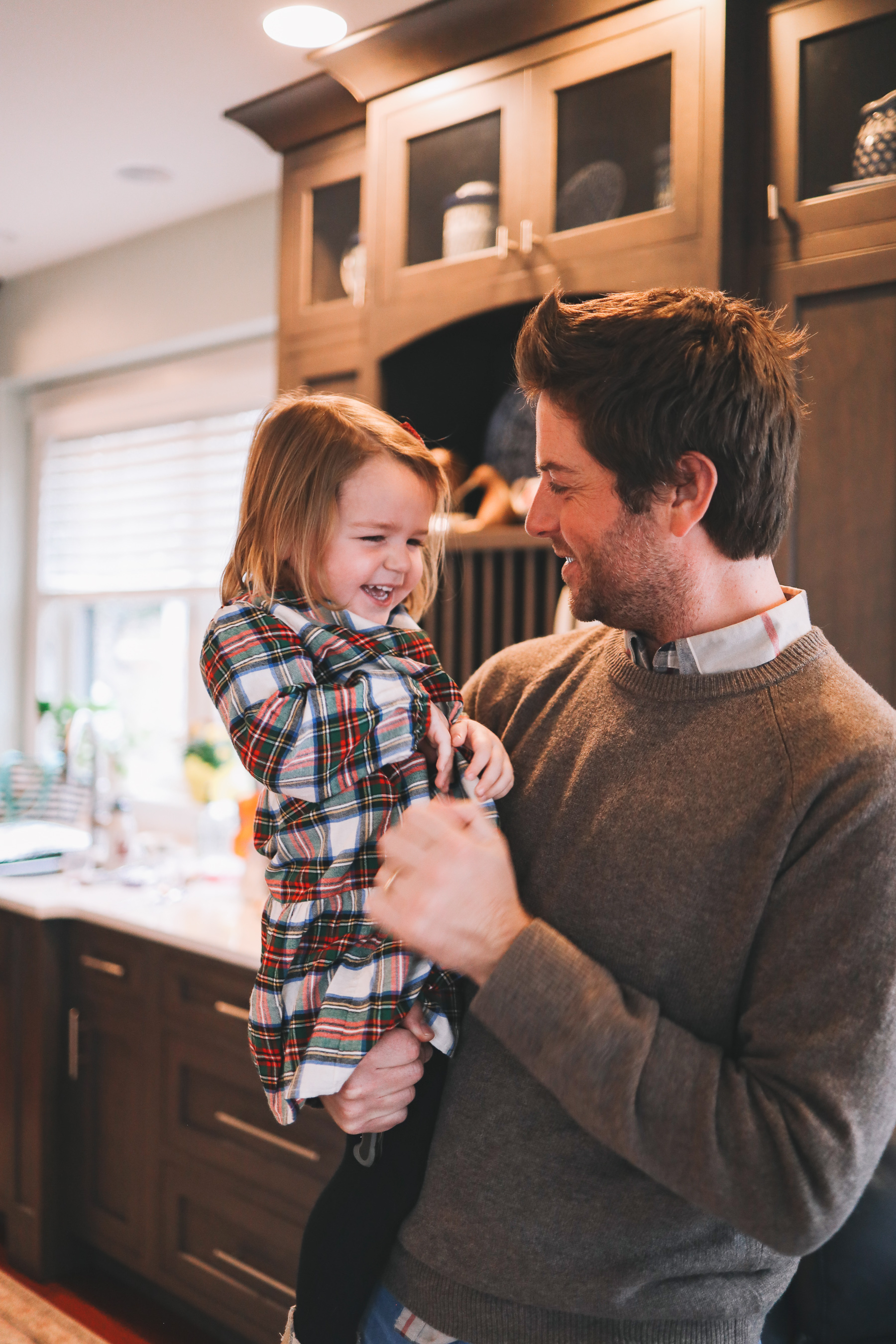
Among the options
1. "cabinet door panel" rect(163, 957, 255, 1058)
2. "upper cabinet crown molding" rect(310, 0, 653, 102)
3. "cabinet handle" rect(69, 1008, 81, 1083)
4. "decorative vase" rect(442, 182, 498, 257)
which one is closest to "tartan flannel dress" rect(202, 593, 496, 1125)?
"cabinet door panel" rect(163, 957, 255, 1058)

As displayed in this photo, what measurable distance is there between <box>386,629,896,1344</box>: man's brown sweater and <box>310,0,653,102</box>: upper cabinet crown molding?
1499mm

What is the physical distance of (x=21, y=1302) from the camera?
2840 mm

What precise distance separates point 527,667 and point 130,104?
226cm

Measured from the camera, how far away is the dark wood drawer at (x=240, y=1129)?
2.25 metres

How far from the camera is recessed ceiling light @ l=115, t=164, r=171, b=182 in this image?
3260mm

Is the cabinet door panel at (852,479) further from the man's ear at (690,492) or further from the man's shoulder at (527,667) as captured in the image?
the man's ear at (690,492)

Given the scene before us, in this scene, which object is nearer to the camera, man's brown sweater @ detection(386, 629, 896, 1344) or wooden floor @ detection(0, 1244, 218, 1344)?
man's brown sweater @ detection(386, 629, 896, 1344)

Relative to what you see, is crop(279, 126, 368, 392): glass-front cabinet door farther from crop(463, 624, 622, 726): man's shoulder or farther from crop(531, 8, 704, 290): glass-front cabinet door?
crop(463, 624, 622, 726): man's shoulder

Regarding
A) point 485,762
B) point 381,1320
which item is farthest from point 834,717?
point 381,1320

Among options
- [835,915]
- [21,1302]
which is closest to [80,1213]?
[21,1302]

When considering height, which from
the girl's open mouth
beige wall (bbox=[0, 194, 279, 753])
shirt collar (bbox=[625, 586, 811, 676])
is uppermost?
beige wall (bbox=[0, 194, 279, 753])

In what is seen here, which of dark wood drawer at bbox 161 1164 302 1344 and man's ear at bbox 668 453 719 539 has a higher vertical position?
man's ear at bbox 668 453 719 539

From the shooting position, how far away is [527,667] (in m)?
1.32

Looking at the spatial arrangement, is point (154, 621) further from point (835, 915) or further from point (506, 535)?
point (835, 915)
